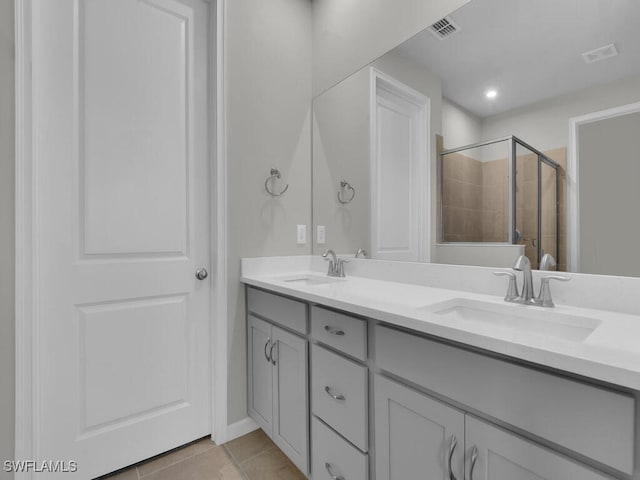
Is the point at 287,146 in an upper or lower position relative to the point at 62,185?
upper

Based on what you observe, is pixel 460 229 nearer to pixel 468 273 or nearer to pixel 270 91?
pixel 468 273

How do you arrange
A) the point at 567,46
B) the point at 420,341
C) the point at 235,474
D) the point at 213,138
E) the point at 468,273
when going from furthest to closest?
the point at 213,138 → the point at 235,474 → the point at 468,273 → the point at 567,46 → the point at 420,341

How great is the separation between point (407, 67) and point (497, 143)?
1.95 feet

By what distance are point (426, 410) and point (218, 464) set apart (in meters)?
1.18

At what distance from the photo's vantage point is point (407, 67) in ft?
4.88

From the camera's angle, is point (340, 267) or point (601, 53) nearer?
point (601, 53)

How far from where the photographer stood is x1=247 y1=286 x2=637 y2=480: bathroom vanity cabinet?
594 millimetres

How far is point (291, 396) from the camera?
1.37 m

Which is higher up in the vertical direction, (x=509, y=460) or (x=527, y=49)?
(x=527, y=49)

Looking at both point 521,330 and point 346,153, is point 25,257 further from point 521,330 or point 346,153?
point 521,330

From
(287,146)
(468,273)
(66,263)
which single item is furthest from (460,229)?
(66,263)

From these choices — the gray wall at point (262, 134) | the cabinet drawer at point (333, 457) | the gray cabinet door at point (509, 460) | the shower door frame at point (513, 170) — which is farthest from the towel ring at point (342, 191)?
the gray cabinet door at point (509, 460)
